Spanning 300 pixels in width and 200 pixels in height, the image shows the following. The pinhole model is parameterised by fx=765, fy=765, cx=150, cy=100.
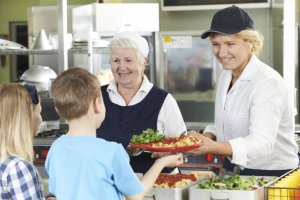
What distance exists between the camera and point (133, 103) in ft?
11.4

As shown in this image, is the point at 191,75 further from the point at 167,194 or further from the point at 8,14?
the point at 8,14

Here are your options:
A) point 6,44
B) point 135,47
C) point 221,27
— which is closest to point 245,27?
point 221,27

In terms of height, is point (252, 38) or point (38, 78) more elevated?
point (252, 38)

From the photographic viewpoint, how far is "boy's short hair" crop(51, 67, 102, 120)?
2.61 meters

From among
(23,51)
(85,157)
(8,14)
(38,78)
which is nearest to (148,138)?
(85,157)

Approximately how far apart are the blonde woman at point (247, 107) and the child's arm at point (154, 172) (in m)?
0.12

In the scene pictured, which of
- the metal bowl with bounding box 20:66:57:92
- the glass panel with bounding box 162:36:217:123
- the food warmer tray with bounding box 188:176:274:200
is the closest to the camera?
the food warmer tray with bounding box 188:176:274:200

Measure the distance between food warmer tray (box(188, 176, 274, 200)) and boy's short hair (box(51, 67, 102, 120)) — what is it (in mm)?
526

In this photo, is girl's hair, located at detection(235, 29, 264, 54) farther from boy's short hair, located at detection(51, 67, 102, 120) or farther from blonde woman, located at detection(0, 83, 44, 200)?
blonde woman, located at detection(0, 83, 44, 200)

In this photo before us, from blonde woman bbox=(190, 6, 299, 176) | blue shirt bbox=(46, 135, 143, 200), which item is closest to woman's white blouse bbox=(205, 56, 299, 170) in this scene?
blonde woman bbox=(190, 6, 299, 176)

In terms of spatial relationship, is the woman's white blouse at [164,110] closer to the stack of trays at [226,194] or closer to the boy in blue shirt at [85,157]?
the stack of trays at [226,194]

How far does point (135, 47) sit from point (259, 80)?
2.05ft

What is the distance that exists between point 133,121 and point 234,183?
0.75 m

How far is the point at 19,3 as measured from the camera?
12383 mm
